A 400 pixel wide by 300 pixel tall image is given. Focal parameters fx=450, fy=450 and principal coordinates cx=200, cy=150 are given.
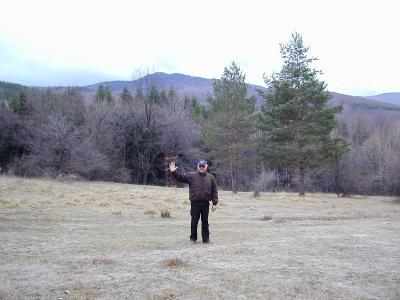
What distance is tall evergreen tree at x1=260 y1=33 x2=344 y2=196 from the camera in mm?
32750

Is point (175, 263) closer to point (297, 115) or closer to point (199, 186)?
point (199, 186)

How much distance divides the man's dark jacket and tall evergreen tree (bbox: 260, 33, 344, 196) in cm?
2297

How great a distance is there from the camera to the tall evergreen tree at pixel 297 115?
32.8 m

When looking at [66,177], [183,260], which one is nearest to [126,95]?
[66,177]

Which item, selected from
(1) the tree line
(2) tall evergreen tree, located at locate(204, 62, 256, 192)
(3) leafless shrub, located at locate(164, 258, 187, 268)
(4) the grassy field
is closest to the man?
(4) the grassy field

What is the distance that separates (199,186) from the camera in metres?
10.5

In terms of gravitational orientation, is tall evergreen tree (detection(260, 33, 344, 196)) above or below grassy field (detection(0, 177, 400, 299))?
above

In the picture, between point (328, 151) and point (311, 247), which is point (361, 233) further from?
point (328, 151)

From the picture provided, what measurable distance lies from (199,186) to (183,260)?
8.46ft

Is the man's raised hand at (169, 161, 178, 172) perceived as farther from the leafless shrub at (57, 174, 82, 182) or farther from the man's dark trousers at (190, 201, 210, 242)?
the leafless shrub at (57, 174, 82, 182)

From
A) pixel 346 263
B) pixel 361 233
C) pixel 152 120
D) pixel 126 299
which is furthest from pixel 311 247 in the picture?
pixel 152 120

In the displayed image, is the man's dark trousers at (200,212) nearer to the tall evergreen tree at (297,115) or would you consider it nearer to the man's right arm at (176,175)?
the man's right arm at (176,175)

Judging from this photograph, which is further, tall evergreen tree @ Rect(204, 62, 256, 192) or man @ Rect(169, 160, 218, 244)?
tall evergreen tree @ Rect(204, 62, 256, 192)

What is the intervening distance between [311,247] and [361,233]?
12.0 ft
